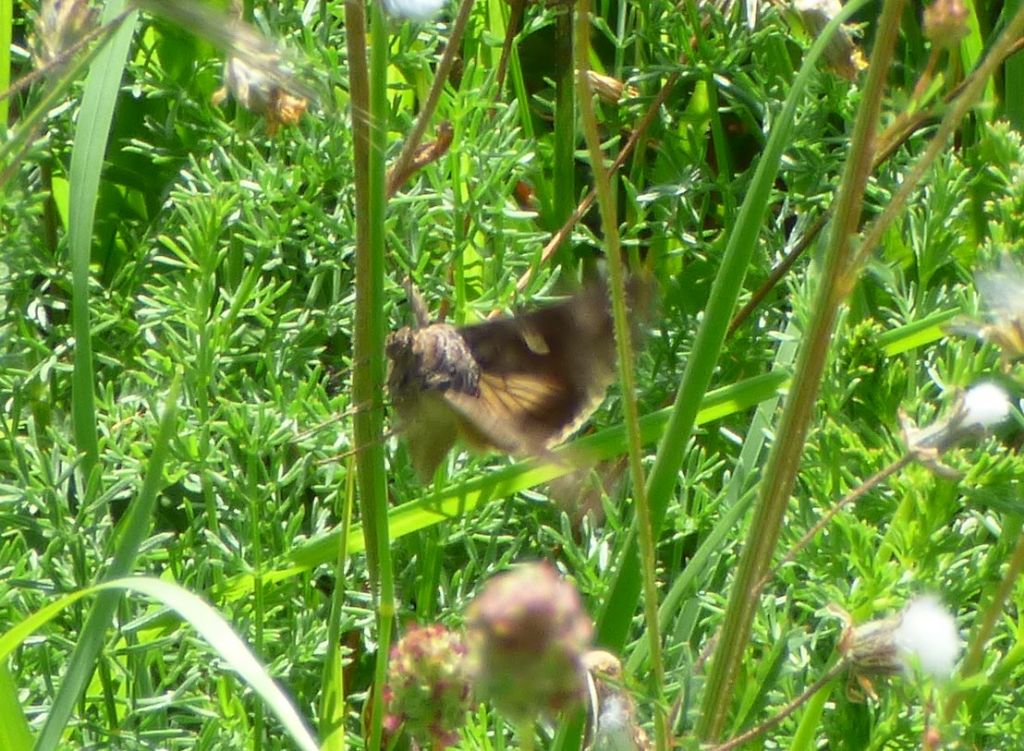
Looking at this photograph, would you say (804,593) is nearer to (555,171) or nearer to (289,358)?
(289,358)

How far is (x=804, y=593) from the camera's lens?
Result: 1.42m

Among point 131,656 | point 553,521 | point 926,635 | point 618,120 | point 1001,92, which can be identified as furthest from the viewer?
point 1001,92

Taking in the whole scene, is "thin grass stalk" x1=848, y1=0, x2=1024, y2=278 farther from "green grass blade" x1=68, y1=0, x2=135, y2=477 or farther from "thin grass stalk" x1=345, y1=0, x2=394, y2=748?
"green grass blade" x1=68, y1=0, x2=135, y2=477

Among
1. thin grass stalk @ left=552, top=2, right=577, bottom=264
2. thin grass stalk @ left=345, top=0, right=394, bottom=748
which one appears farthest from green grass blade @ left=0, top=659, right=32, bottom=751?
thin grass stalk @ left=552, top=2, right=577, bottom=264

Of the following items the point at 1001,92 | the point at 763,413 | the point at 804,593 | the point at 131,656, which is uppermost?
the point at 1001,92

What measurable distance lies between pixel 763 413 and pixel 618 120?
0.74 m

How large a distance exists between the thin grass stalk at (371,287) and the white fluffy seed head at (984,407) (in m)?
0.49

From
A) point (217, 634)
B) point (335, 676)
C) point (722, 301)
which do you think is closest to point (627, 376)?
point (722, 301)

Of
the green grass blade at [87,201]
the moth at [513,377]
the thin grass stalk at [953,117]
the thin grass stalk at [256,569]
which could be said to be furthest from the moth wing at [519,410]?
the thin grass stalk at [953,117]

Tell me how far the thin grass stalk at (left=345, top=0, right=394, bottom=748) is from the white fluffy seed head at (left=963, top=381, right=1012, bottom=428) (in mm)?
492

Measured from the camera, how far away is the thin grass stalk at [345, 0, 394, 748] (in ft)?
4.09

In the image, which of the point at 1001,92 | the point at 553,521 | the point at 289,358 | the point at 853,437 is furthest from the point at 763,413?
the point at 1001,92

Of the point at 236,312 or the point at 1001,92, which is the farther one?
the point at 1001,92

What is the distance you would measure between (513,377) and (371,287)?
1.76 ft
